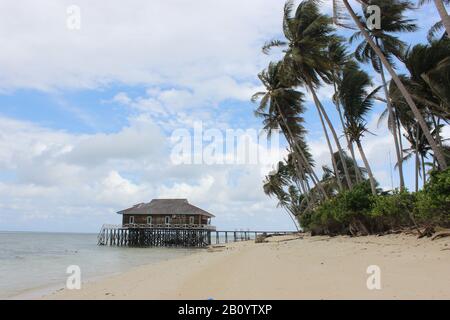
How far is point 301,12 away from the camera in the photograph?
23547 mm

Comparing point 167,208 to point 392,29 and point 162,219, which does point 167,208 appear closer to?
point 162,219

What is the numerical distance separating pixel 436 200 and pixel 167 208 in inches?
1928

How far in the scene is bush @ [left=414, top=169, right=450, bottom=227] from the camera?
11.2m

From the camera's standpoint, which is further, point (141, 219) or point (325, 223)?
point (141, 219)

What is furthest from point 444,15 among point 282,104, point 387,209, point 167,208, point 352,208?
point 167,208

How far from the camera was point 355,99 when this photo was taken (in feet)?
76.1

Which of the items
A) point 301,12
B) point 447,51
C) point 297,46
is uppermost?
point 301,12

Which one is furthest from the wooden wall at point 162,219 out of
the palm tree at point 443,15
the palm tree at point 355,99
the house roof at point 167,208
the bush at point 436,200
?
the palm tree at point 443,15

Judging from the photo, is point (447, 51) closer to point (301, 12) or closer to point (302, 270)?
point (301, 12)

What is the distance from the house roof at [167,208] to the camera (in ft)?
188
